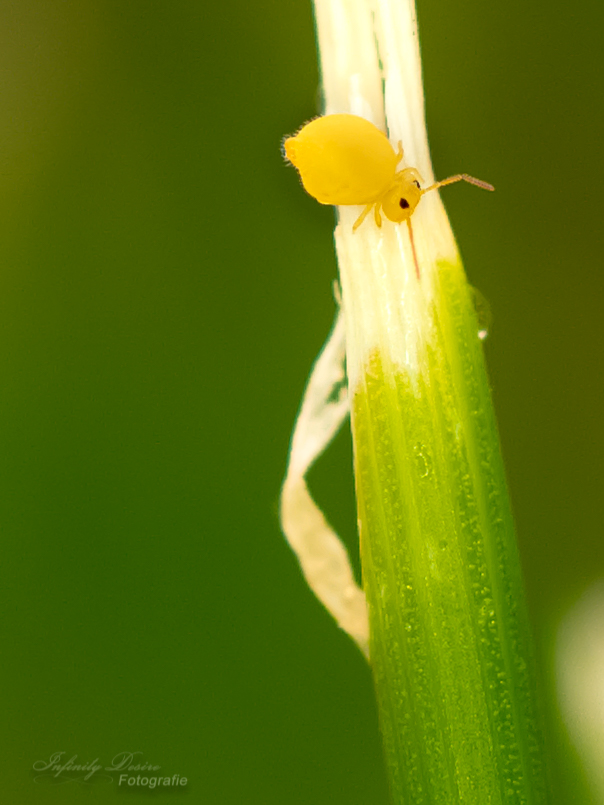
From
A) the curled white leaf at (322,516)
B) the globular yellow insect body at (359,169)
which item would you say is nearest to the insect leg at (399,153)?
the globular yellow insect body at (359,169)

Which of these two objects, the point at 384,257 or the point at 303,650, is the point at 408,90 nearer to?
the point at 384,257

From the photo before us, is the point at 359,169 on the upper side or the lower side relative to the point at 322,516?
upper

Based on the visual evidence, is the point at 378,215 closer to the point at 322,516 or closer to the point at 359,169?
the point at 359,169

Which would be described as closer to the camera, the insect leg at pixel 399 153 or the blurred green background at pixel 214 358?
the insect leg at pixel 399 153

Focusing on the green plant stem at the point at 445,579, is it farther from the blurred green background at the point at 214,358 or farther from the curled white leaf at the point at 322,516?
the blurred green background at the point at 214,358

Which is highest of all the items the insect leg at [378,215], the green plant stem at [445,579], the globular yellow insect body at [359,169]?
the globular yellow insect body at [359,169]

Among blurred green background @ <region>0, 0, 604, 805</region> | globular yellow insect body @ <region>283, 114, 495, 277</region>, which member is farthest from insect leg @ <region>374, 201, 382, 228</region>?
blurred green background @ <region>0, 0, 604, 805</region>

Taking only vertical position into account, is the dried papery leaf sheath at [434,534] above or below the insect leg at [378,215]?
below

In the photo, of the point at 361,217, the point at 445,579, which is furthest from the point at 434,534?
the point at 361,217
